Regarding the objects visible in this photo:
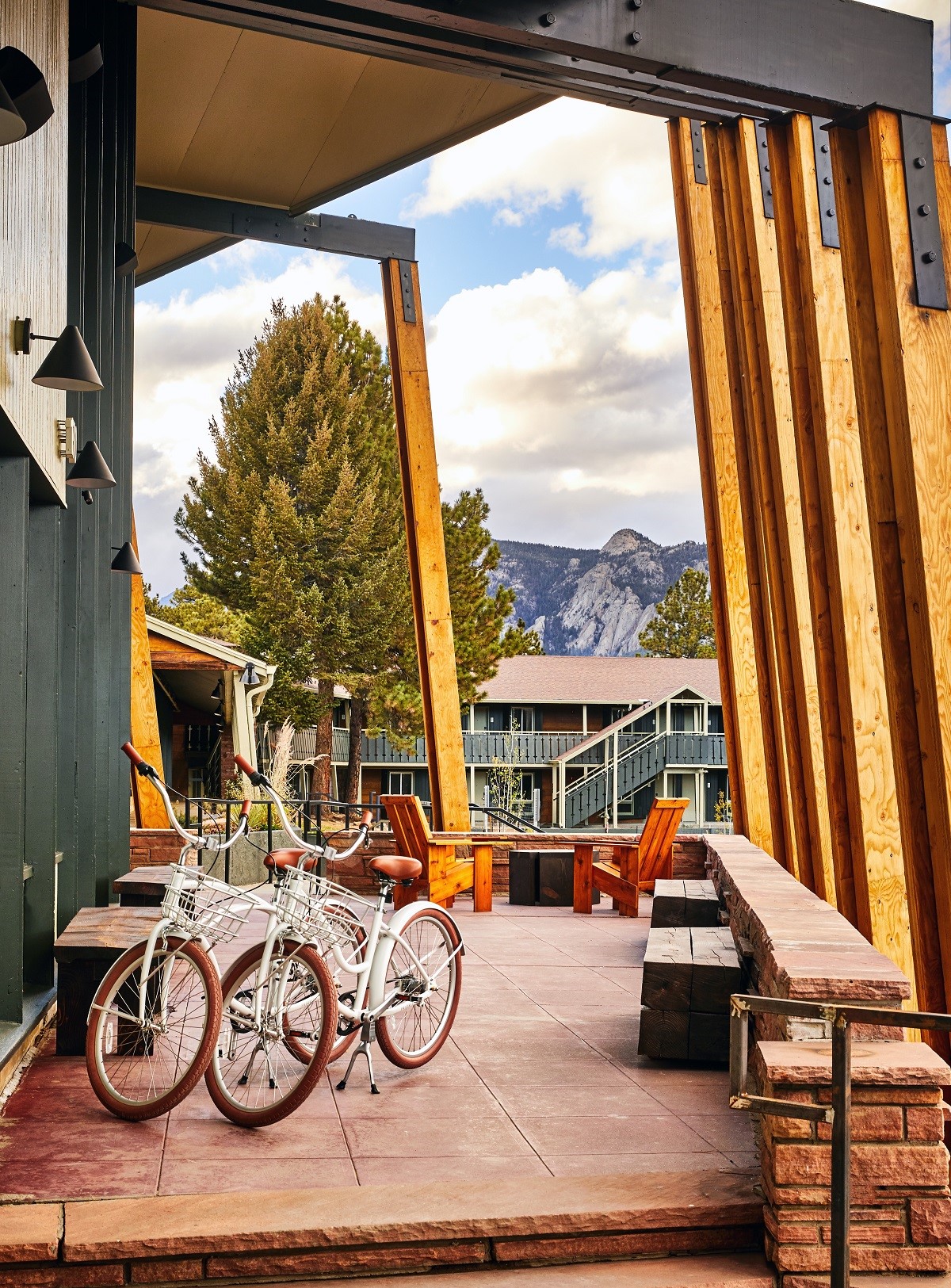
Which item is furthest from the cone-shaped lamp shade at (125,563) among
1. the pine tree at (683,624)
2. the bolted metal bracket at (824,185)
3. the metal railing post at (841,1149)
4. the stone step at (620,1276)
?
the pine tree at (683,624)

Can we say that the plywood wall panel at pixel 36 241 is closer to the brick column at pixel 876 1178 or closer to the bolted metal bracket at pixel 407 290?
the brick column at pixel 876 1178

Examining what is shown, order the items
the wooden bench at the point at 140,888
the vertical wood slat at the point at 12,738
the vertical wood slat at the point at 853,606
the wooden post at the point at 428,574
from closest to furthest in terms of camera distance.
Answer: the vertical wood slat at the point at 12,738, the vertical wood slat at the point at 853,606, the wooden bench at the point at 140,888, the wooden post at the point at 428,574

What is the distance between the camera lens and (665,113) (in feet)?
17.5

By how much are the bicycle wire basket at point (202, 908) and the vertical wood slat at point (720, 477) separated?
3762 millimetres

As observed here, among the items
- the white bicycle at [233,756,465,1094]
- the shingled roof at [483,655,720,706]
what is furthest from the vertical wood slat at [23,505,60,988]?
the shingled roof at [483,655,720,706]

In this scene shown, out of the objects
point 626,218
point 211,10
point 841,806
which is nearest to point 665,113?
point 211,10

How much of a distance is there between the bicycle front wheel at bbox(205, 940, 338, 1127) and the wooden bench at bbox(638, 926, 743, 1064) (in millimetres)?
1308

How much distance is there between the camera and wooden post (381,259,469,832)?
973 centimetres

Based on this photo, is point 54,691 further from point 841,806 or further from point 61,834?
point 841,806

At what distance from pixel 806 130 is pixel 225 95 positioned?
5.34 metres

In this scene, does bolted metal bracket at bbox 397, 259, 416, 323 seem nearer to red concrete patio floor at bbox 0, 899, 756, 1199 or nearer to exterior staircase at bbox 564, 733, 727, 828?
red concrete patio floor at bbox 0, 899, 756, 1199

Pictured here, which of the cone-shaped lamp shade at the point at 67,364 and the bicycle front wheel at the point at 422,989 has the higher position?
the cone-shaped lamp shade at the point at 67,364

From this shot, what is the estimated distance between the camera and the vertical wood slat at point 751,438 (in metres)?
5.65

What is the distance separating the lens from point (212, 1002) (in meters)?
3.72
